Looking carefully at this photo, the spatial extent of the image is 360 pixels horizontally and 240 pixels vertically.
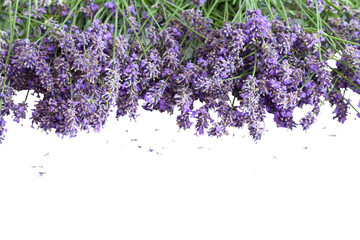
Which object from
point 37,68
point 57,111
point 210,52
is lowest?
point 57,111

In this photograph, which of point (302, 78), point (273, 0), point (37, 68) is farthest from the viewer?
point (273, 0)

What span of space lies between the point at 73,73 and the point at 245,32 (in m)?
0.65

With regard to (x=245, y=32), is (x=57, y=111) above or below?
below

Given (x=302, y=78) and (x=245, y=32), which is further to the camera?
(x=302, y=78)

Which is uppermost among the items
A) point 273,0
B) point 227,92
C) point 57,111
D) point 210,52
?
point 273,0

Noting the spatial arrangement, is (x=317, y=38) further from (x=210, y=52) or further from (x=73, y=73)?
(x=73, y=73)

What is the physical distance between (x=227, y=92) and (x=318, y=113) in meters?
0.38

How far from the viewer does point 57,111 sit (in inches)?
69.6

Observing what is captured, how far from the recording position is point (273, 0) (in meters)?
2.14

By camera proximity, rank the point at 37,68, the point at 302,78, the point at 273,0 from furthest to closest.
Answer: the point at 273,0
the point at 302,78
the point at 37,68

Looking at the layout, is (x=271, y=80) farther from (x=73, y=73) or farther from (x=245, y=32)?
(x=73, y=73)

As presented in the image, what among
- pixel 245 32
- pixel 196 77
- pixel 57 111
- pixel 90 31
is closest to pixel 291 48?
pixel 245 32

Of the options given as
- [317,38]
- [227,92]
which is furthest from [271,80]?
[317,38]

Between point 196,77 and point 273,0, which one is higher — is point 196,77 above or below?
below
